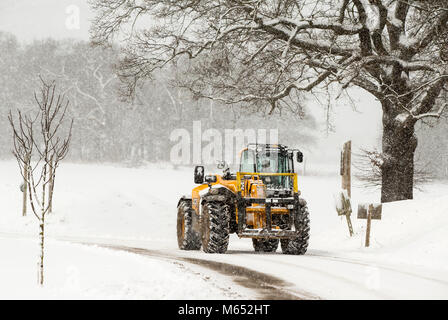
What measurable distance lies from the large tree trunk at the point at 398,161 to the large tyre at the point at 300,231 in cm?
620

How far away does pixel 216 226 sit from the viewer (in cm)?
1320

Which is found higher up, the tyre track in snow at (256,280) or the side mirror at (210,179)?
the side mirror at (210,179)

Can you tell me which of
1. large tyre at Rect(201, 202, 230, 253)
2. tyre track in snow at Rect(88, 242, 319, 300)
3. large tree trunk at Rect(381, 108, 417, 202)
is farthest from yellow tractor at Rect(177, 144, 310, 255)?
large tree trunk at Rect(381, 108, 417, 202)

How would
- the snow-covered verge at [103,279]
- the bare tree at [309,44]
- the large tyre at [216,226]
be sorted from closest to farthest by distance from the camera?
the snow-covered verge at [103,279] → the large tyre at [216,226] → the bare tree at [309,44]

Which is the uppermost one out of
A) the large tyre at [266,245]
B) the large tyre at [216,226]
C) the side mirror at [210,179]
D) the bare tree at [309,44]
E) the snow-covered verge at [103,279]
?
the bare tree at [309,44]

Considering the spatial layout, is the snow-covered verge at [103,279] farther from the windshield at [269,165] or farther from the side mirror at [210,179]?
the windshield at [269,165]

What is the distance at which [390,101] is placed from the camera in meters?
18.5

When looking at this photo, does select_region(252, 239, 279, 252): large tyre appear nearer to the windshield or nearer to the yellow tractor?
Result: the yellow tractor

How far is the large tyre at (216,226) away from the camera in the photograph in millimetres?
13188

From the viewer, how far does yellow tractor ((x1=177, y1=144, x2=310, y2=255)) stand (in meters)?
13.3

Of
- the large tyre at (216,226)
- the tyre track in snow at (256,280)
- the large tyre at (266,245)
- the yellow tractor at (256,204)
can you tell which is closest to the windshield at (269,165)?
the yellow tractor at (256,204)

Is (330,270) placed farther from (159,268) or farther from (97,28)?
(97,28)

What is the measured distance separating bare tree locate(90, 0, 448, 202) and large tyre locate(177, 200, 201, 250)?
4685 millimetres

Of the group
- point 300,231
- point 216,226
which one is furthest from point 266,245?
point 216,226
